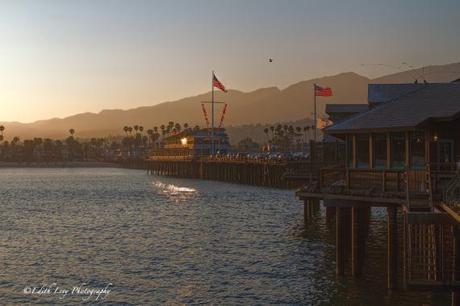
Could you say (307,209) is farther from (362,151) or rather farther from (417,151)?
(417,151)

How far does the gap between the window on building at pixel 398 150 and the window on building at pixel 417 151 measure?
41 centimetres

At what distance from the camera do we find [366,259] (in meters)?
30.2

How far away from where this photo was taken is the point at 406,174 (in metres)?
23.0

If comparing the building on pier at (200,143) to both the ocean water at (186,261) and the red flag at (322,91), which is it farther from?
the ocean water at (186,261)

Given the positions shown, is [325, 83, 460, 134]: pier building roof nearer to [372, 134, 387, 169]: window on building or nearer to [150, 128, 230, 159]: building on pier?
[372, 134, 387, 169]: window on building

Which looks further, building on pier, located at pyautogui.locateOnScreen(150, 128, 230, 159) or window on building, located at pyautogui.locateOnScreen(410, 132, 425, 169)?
building on pier, located at pyautogui.locateOnScreen(150, 128, 230, 159)

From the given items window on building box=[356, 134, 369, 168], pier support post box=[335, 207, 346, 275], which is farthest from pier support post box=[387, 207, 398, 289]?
window on building box=[356, 134, 369, 168]

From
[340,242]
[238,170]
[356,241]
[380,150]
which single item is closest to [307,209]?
[380,150]

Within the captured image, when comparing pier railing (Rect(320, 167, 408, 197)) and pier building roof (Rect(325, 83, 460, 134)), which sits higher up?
pier building roof (Rect(325, 83, 460, 134))

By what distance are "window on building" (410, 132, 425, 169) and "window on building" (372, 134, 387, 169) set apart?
135 cm

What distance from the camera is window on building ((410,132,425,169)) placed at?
86.3 ft

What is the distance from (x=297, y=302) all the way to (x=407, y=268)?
5403 mm

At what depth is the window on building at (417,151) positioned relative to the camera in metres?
26.3

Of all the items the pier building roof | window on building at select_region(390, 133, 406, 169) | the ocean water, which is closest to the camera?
the ocean water
